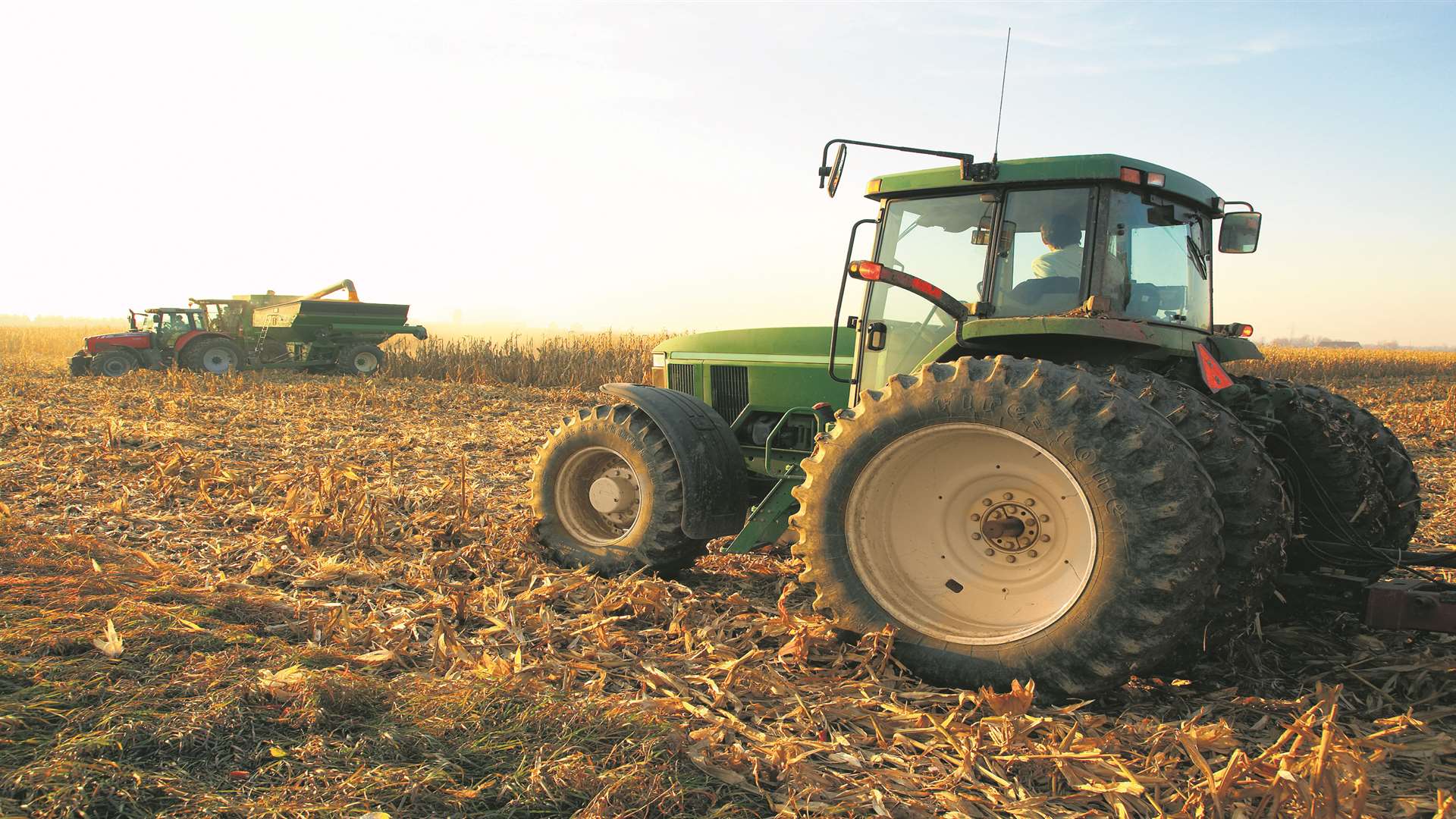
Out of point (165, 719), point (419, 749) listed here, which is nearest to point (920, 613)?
point (419, 749)

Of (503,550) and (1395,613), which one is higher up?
(1395,613)

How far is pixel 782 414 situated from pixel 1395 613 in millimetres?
3202

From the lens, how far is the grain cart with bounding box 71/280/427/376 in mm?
19270

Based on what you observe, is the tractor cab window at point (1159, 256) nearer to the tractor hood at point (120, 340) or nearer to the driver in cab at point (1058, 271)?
the driver in cab at point (1058, 271)

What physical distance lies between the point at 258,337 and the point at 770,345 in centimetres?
1949

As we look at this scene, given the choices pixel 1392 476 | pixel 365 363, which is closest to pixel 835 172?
pixel 1392 476

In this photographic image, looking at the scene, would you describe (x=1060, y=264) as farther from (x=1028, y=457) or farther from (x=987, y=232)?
(x=1028, y=457)

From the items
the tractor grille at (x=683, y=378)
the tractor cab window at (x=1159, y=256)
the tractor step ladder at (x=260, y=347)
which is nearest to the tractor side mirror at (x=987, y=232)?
the tractor cab window at (x=1159, y=256)

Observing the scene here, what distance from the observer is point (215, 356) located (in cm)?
1956

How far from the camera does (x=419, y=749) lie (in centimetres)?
261

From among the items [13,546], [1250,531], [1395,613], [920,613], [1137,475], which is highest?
[1137,475]

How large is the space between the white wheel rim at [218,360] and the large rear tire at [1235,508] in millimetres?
20716

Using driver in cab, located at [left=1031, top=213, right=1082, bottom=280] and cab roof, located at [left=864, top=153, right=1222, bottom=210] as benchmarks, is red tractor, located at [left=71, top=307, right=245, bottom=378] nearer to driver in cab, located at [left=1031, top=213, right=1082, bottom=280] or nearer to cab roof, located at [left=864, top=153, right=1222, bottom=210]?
cab roof, located at [left=864, top=153, right=1222, bottom=210]

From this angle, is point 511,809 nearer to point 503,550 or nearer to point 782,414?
point 503,550
